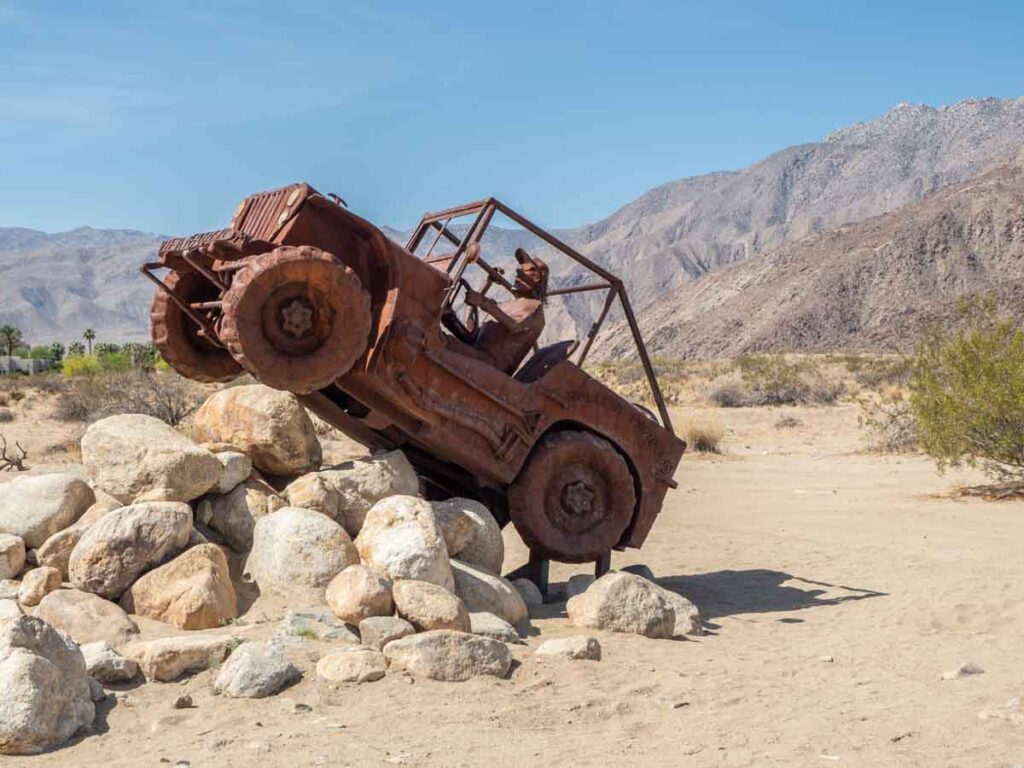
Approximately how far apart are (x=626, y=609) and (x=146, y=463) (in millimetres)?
3406

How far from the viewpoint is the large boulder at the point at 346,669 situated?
577cm

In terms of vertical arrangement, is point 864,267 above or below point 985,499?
above

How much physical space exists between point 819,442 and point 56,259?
198 meters

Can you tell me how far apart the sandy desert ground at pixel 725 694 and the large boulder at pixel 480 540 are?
1.79ft

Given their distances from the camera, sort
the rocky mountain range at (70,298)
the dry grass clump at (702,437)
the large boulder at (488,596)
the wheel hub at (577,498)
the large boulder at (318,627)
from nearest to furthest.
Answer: the large boulder at (318,627) < the large boulder at (488,596) < the wheel hub at (577,498) < the dry grass clump at (702,437) < the rocky mountain range at (70,298)

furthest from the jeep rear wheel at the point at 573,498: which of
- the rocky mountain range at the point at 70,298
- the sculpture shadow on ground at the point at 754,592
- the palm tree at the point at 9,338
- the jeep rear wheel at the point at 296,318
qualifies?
the rocky mountain range at the point at 70,298

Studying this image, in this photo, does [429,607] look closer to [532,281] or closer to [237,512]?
[237,512]

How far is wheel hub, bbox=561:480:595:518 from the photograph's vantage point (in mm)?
8773

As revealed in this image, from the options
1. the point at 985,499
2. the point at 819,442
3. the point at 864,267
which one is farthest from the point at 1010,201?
the point at 985,499

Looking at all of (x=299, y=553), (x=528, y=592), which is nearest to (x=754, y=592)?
(x=528, y=592)

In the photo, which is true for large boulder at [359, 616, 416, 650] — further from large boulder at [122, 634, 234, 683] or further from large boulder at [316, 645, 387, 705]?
large boulder at [122, 634, 234, 683]

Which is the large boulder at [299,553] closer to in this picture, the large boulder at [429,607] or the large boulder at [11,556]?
the large boulder at [429,607]

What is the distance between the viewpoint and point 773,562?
1102 centimetres

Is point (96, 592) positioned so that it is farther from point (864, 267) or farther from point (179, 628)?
point (864, 267)
